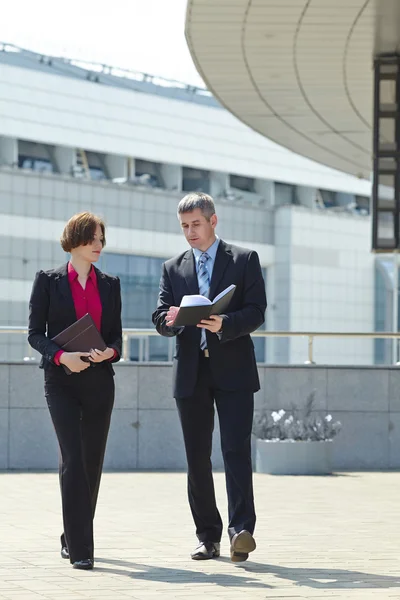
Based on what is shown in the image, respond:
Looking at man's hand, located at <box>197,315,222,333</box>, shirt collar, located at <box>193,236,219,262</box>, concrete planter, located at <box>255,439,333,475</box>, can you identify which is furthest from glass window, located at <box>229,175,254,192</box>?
man's hand, located at <box>197,315,222,333</box>

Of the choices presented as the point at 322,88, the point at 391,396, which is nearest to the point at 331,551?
the point at 391,396

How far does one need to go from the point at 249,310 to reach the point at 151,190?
48624 millimetres

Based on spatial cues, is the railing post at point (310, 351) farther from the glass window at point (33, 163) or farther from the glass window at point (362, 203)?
the glass window at point (362, 203)

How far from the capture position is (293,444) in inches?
594

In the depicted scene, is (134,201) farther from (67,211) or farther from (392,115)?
(392,115)

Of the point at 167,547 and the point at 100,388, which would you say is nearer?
the point at 100,388

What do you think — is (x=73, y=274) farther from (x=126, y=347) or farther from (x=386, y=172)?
(x=386, y=172)

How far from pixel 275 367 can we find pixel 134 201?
39565mm

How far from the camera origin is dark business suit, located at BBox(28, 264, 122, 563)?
7.34 metres

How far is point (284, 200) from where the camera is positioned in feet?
238

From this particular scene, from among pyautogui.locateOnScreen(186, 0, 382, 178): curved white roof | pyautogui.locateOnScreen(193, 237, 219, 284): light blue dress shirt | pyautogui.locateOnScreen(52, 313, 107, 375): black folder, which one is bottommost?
pyautogui.locateOnScreen(52, 313, 107, 375): black folder

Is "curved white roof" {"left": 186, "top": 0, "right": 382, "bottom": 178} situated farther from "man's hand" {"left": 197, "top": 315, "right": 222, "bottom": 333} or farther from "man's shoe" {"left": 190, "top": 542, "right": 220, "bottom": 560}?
"man's shoe" {"left": 190, "top": 542, "right": 220, "bottom": 560}

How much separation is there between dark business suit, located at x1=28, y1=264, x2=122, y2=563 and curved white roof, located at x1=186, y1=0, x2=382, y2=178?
9777mm

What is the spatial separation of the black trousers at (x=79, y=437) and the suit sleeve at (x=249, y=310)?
2.39ft
